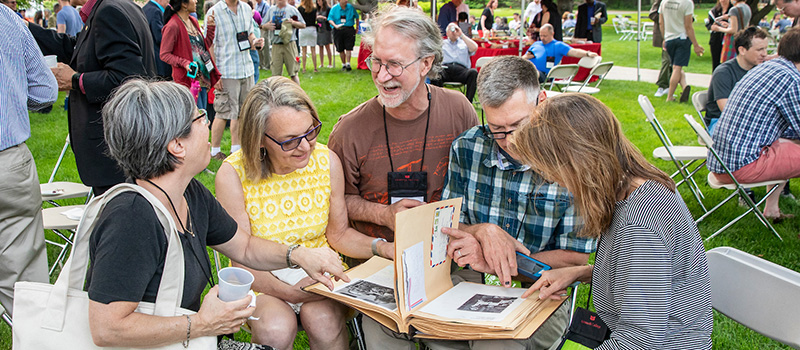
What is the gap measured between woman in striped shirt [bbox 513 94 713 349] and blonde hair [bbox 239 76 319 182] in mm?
1020

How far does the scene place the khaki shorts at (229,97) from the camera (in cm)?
657

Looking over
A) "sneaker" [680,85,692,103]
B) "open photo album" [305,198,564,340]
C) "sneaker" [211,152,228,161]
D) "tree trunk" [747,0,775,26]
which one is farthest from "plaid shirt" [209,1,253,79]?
"tree trunk" [747,0,775,26]

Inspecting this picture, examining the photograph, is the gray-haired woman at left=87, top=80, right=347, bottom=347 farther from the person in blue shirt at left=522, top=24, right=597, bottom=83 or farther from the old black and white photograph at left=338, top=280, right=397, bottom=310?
the person in blue shirt at left=522, top=24, right=597, bottom=83

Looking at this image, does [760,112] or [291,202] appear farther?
[760,112]

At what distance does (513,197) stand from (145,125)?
146 centimetres

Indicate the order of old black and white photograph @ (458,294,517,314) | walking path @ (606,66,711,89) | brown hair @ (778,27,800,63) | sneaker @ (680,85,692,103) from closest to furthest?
old black and white photograph @ (458,294,517,314) < brown hair @ (778,27,800,63) < sneaker @ (680,85,692,103) < walking path @ (606,66,711,89)

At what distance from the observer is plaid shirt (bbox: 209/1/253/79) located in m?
6.67

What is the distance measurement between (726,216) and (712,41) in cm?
655

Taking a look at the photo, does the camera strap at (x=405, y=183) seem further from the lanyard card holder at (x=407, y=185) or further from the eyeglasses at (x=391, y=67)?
the eyeglasses at (x=391, y=67)

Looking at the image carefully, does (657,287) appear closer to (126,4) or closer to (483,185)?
A: (483,185)

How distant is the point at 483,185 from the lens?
2.48 m

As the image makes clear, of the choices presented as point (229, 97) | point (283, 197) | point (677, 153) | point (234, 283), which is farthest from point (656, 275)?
point (229, 97)

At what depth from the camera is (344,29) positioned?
543 inches

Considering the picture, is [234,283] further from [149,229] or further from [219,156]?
[219,156]
